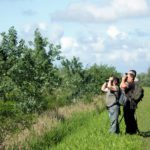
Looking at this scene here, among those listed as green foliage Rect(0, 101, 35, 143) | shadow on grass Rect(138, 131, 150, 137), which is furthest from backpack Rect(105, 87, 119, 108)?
green foliage Rect(0, 101, 35, 143)

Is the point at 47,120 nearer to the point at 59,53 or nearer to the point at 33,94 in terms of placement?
the point at 33,94

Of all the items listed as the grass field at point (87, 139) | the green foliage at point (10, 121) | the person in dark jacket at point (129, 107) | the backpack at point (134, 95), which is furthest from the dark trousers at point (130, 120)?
the green foliage at point (10, 121)

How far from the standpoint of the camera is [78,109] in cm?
2903

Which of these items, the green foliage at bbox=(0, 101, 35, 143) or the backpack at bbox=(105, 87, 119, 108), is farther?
the backpack at bbox=(105, 87, 119, 108)

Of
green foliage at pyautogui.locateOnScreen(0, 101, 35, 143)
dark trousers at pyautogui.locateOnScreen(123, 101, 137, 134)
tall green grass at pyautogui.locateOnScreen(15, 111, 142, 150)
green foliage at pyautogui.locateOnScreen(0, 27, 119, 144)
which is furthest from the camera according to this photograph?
green foliage at pyautogui.locateOnScreen(0, 27, 119, 144)

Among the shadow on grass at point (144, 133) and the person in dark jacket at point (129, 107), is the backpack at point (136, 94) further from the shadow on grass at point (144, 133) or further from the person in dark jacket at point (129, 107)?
the shadow on grass at point (144, 133)

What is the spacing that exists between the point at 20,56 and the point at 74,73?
16422 millimetres

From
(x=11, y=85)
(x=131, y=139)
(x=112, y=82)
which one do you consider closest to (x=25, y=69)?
(x=11, y=85)

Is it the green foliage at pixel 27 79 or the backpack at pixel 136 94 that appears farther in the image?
the green foliage at pixel 27 79

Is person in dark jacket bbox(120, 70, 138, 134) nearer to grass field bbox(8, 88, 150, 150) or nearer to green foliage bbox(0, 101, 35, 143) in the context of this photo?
grass field bbox(8, 88, 150, 150)

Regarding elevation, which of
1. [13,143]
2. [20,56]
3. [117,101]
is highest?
[20,56]

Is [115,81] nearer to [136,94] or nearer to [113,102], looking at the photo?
[113,102]

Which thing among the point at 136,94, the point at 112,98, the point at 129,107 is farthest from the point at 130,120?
the point at 112,98

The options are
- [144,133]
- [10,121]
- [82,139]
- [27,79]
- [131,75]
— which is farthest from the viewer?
[27,79]
